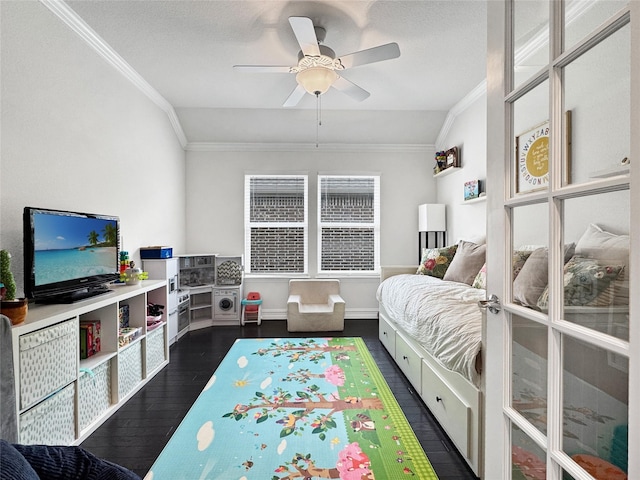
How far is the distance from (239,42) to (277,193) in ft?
7.62

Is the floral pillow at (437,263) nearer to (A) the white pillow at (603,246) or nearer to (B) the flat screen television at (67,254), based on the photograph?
(A) the white pillow at (603,246)

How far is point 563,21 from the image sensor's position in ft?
2.82

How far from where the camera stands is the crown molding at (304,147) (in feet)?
15.1

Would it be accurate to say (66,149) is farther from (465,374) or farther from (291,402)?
(465,374)

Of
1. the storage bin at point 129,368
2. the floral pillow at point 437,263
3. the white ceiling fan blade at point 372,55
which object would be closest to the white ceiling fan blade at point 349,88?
the white ceiling fan blade at point 372,55

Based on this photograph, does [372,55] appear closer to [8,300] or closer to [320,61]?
[320,61]

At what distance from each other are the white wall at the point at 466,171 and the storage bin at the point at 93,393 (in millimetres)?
3641

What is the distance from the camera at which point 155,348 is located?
2893mm

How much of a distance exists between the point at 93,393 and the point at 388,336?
8.26 feet

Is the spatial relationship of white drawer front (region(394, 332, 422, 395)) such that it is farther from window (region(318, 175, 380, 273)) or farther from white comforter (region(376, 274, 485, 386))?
window (region(318, 175, 380, 273))

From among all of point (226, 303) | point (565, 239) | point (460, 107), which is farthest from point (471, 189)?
point (226, 303)

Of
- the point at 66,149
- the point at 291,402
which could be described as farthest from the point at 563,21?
the point at 66,149

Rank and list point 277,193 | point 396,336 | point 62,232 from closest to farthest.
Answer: point 62,232, point 396,336, point 277,193

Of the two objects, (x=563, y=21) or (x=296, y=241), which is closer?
(x=563, y=21)
